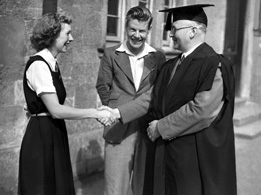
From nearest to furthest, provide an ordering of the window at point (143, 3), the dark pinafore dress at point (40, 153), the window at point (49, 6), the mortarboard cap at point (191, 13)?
the mortarboard cap at point (191, 13)
the dark pinafore dress at point (40, 153)
the window at point (49, 6)
the window at point (143, 3)

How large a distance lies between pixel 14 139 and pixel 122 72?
68.3 inches

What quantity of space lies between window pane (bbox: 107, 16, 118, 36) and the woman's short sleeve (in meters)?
3.28

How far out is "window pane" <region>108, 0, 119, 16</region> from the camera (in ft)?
20.0

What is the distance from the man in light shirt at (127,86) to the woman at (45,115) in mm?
467

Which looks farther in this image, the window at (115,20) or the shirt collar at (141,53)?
the window at (115,20)

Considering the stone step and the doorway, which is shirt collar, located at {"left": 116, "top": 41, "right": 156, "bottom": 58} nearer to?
the stone step

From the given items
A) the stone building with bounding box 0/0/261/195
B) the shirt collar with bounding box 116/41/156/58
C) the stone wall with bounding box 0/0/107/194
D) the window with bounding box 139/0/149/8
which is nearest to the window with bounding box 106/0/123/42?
the stone building with bounding box 0/0/261/195

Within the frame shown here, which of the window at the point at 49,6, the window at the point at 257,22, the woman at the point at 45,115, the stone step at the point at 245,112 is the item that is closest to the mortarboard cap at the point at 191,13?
the woman at the point at 45,115

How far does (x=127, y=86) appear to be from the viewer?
3492 millimetres

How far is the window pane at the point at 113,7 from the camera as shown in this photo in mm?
6096

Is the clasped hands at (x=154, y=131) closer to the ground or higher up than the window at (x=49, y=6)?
closer to the ground

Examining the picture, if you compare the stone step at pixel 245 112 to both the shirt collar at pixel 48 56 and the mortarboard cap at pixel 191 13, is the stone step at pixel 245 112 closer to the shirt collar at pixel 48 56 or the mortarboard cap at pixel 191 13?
the mortarboard cap at pixel 191 13

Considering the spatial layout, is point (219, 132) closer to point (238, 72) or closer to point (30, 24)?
point (30, 24)

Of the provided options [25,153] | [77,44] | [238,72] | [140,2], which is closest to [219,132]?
[25,153]
